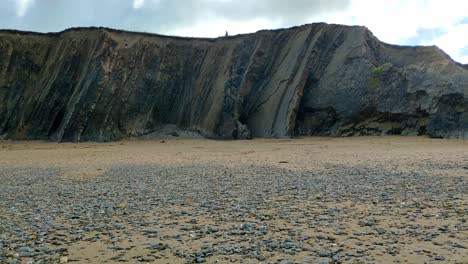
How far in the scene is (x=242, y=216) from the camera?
638cm

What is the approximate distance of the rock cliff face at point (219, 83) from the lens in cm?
2747

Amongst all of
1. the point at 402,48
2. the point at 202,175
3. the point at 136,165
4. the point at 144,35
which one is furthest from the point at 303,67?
the point at 202,175

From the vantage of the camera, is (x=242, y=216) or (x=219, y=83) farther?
(x=219, y=83)

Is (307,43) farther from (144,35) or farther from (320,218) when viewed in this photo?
(320,218)

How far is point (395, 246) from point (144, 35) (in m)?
32.0

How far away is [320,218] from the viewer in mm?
6059

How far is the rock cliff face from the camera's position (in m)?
27.5

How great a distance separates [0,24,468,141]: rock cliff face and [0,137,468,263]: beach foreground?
16.6m

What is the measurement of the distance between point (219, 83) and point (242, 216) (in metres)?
26.2

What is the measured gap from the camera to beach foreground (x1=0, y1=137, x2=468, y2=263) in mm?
4715

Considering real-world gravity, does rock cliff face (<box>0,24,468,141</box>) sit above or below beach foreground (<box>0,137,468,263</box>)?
above

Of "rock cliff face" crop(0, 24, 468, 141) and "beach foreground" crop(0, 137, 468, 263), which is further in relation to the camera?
"rock cliff face" crop(0, 24, 468, 141)

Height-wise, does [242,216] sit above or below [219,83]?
below

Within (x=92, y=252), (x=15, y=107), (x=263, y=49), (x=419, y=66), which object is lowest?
(x=92, y=252)
